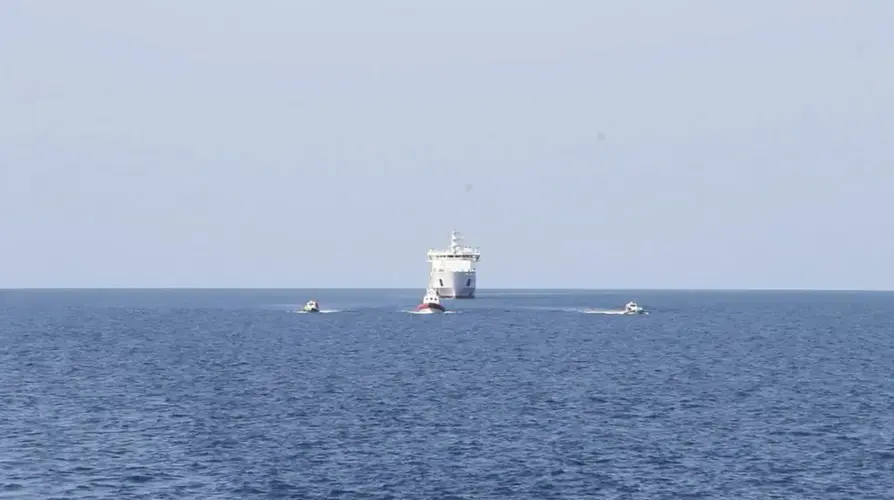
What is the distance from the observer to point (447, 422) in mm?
68812

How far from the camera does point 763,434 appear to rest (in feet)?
209

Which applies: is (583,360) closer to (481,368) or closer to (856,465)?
(481,368)

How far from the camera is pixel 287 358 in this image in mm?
116812

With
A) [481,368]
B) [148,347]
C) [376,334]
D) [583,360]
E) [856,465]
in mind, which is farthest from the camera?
[376,334]

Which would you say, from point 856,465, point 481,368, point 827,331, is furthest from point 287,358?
point 827,331

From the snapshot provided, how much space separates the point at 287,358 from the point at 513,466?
6551 centimetres

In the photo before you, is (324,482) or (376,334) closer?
(324,482)

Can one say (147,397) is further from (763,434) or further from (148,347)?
(148,347)

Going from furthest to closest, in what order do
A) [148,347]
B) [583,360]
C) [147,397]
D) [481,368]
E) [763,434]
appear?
[148,347]
[583,360]
[481,368]
[147,397]
[763,434]

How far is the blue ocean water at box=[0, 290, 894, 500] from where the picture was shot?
165ft

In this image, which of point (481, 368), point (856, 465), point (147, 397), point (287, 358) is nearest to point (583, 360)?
point (481, 368)

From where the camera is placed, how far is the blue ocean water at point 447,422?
50.3m

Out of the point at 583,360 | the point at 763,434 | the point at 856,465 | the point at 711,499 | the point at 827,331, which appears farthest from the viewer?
the point at 827,331

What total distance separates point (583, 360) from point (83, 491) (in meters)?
71.6
